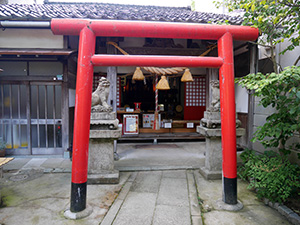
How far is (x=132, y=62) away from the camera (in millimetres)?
4012

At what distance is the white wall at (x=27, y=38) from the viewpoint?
7.02 metres

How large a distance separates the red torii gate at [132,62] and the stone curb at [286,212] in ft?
2.71

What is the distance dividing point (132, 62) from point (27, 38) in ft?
17.5

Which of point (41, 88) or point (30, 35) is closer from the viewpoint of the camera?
point (30, 35)

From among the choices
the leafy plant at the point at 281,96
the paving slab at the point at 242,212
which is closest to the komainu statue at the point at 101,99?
the paving slab at the point at 242,212

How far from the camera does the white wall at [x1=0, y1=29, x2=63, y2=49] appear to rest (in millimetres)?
7020

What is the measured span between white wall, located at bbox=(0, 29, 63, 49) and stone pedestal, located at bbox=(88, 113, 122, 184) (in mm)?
3852

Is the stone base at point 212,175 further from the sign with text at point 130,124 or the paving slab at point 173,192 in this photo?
the sign with text at point 130,124

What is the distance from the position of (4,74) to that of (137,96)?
10632 millimetres

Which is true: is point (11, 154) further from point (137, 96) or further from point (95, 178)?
point (137, 96)

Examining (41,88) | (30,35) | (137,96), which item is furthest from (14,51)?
(137,96)

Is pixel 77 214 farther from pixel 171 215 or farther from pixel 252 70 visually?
pixel 252 70

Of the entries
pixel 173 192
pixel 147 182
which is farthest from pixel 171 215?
pixel 147 182

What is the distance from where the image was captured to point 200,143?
10.1 meters
